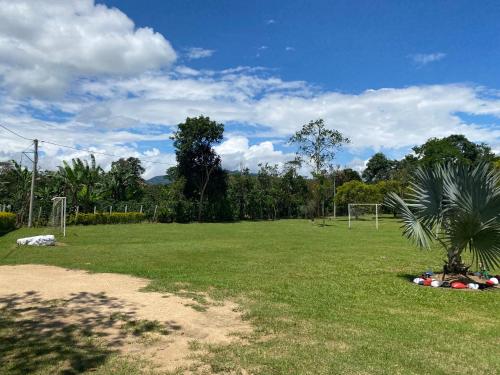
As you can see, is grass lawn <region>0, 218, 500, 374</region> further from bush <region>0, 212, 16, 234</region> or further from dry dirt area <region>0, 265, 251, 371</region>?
bush <region>0, 212, 16, 234</region>

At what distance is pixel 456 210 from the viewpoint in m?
9.28

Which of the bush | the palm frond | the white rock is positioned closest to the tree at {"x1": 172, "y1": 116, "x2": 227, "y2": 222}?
the bush

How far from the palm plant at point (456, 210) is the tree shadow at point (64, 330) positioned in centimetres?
645

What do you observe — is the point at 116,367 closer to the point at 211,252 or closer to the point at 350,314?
the point at 350,314

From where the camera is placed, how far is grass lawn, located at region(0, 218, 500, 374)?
192 inches

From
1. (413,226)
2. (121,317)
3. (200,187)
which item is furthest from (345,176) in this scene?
(121,317)

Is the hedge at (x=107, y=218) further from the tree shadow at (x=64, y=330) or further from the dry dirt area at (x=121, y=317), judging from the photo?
the tree shadow at (x=64, y=330)

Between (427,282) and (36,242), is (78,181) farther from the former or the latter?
(427,282)

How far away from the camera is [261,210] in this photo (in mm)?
47312

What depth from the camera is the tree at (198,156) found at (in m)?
39.7

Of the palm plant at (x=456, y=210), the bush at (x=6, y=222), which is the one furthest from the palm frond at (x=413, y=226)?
the bush at (x=6, y=222)

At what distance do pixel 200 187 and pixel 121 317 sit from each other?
3504cm

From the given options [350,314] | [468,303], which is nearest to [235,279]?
[350,314]

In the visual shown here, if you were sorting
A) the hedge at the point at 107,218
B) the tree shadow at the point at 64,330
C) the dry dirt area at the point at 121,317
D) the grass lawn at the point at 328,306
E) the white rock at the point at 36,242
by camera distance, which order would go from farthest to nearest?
the hedge at the point at 107,218, the white rock at the point at 36,242, the dry dirt area at the point at 121,317, the grass lawn at the point at 328,306, the tree shadow at the point at 64,330
